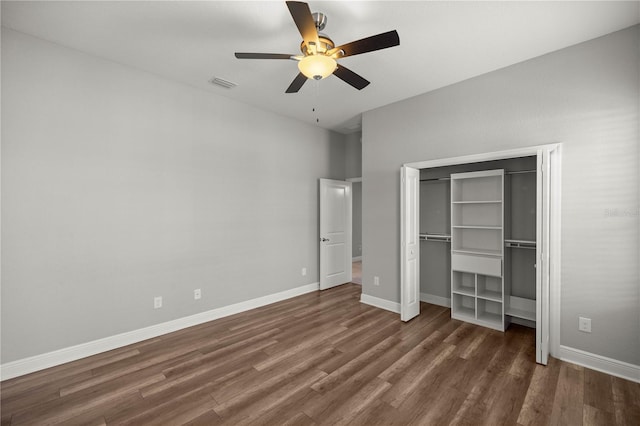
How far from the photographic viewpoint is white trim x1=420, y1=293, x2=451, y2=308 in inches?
Result: 171

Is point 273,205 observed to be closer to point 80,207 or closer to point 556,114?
point 80,207

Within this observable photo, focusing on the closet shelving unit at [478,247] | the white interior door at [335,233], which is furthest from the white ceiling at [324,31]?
the white interior door at [335,233]

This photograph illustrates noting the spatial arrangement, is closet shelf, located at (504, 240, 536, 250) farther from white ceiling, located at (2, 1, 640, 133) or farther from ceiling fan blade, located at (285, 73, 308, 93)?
ceiling fan blade, located at (285, 73, 308, 93)

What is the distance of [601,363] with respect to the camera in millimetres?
2652

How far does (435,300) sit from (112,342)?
14.2 feet

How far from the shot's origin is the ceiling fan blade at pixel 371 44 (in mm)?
1940

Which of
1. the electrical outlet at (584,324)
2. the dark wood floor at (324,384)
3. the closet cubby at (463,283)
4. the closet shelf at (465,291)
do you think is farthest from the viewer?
the closet cubby at (463,283)

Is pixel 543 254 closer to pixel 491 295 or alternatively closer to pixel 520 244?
pixel 520 244

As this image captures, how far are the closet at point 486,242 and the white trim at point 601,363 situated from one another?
0.55 m

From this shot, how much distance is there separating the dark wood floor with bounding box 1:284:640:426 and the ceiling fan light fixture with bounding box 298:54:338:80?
257cm

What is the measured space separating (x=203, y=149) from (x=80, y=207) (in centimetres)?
152

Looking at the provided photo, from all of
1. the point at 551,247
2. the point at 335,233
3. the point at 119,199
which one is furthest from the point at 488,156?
the point at 119,199

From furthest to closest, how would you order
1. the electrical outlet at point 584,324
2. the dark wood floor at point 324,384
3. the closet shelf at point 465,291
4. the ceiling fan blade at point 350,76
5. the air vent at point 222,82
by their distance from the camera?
the closet shelf at point 465,291 < the air vent at point 222,82 < the electrical outlet at point 584,324 < the ceiling fan blade at point 350,76 < the dark wood floor at point 324,384

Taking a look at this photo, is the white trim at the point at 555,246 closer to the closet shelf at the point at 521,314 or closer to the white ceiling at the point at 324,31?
the closet shelf at the point at 521,314
